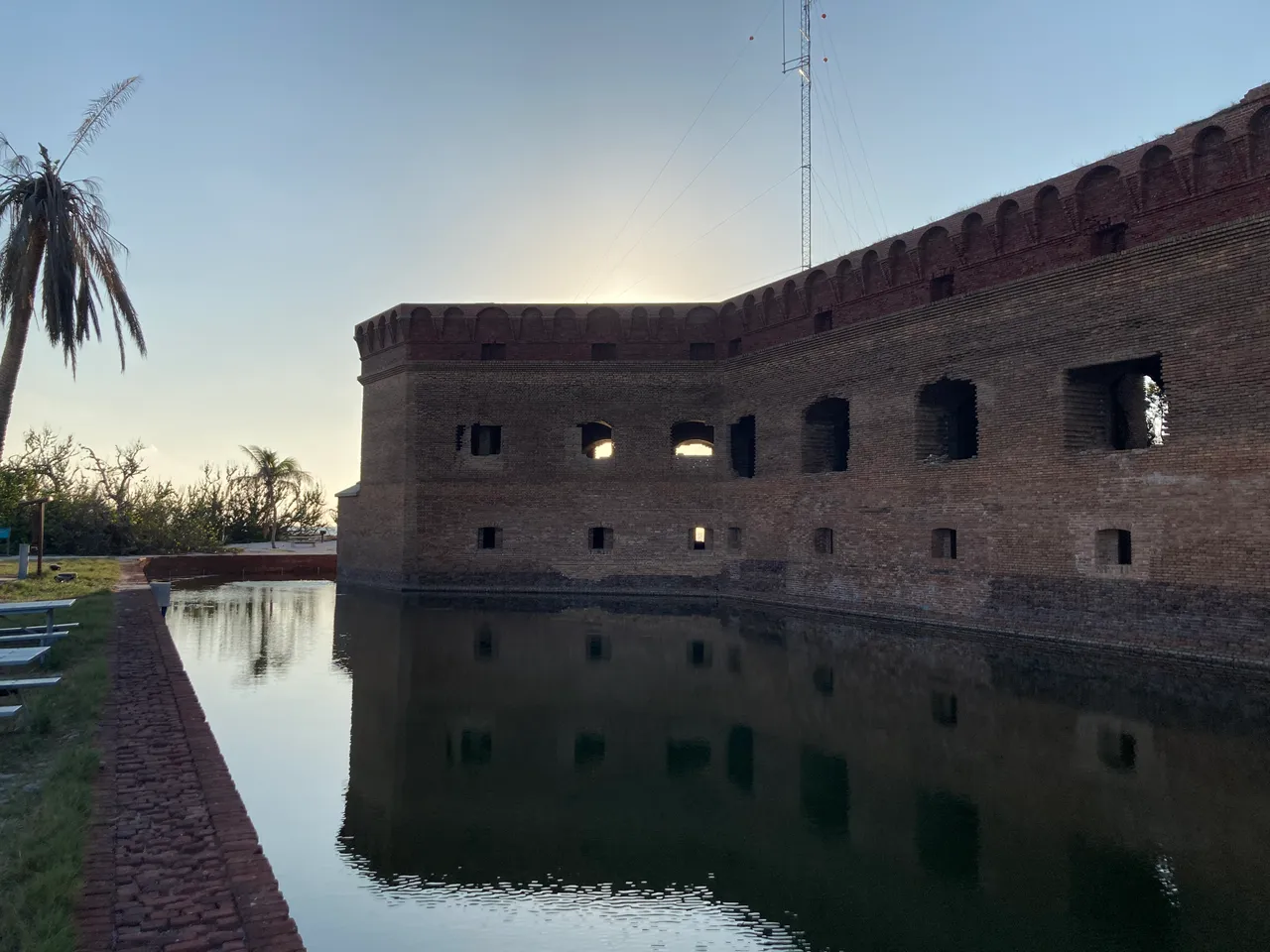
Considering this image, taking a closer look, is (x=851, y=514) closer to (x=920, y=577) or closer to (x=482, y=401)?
(x=920, y=577)

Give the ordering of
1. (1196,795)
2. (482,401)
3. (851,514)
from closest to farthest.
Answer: (1196,795) → (851,514) → (482,401)

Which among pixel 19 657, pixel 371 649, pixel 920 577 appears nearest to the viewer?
pixel 19 657

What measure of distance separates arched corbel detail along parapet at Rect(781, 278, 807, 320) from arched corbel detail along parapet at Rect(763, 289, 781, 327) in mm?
260

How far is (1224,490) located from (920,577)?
196 inches

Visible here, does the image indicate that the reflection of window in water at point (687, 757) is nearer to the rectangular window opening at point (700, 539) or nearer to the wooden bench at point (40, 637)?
the wooden bench at point (40, 637)

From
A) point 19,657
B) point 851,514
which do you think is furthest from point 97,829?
point 851,514

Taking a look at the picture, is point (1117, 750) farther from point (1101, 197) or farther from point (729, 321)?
point (729, 321)

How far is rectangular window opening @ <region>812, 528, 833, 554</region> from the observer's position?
17034mm

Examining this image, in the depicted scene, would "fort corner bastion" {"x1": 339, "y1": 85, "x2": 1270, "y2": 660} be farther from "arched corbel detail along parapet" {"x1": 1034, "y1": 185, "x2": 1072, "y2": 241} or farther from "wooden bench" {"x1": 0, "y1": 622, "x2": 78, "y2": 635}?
"wooden bench" {"x1": 0, "y1": 622, "x2": 78, "y2": 635}

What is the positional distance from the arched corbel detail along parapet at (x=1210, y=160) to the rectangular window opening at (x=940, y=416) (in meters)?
4.47

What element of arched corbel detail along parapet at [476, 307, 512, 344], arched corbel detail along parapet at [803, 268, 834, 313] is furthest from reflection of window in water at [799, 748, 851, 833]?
arched corbel detail along parapet at [476, 307, 512, 344]

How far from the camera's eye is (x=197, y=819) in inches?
160

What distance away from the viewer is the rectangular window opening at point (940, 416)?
15117mm

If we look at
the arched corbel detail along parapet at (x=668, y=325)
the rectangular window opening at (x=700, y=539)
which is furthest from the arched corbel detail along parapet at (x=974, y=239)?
the rectangular window opening at (x=700, y=539)
